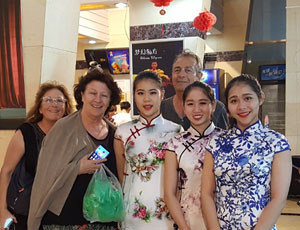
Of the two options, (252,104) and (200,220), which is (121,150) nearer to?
(200,220)

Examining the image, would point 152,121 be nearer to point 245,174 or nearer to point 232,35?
point 245,174

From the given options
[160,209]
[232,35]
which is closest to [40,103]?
[160,209]

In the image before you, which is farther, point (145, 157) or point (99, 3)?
point (99, 3)

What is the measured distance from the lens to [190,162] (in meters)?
2.50

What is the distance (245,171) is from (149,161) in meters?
0.68

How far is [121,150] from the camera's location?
9.12ft

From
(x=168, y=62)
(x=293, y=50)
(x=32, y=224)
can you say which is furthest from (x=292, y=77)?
(x=32, y=224)

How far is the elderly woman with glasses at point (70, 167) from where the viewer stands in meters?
2.67

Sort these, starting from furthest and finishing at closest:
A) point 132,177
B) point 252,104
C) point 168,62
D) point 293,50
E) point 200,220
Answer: point 293,50
point 168,62
point 132,177
point 200,220
point 252,104

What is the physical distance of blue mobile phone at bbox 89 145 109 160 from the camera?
2.67m

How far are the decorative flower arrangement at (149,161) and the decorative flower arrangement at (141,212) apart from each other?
0.53ft

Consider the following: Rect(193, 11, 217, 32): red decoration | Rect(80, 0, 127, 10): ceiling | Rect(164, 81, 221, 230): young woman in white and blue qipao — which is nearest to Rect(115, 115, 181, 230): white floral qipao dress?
Rect(164, 81, 221, 230): young woman in white and blue qipao

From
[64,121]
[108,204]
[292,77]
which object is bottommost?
[108,204]

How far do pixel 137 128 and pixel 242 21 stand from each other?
11372 millimetres
